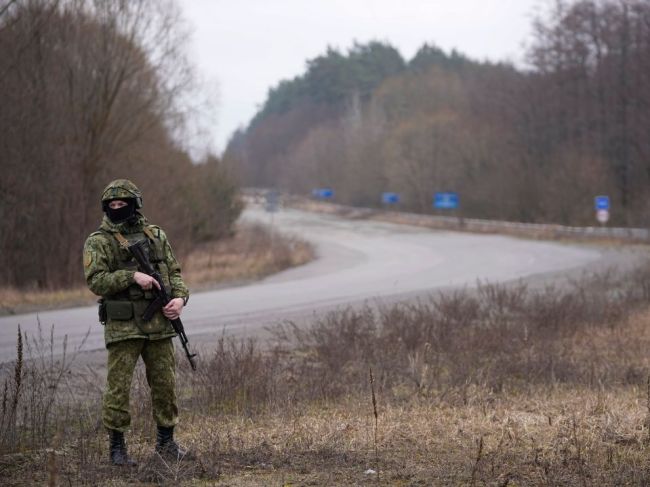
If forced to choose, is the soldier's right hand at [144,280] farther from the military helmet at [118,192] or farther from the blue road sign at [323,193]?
the blue road sign at [323,193]

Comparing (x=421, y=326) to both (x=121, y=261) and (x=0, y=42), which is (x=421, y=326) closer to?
(x=121, y=261)

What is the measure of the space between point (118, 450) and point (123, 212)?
5.33 ft

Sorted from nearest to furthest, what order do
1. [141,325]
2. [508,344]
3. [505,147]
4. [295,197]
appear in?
1. [141,325]
2. [508,344]
3. [505,147]
4. [295,197]

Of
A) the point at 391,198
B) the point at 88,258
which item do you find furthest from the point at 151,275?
the point at 391,198

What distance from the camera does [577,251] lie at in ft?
105

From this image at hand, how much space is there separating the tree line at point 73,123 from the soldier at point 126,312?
43.2 feet

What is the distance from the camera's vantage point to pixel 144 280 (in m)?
5.30

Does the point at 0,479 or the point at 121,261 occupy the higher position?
the point at 121,261

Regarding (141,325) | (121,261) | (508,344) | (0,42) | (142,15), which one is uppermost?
(142,15)

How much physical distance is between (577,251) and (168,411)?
28620mm

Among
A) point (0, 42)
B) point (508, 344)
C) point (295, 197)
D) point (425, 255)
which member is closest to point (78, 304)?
point (0, 42)

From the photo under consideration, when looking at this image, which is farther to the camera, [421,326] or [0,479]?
[421,326]

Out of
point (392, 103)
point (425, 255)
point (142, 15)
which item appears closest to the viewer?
point (142, 15)

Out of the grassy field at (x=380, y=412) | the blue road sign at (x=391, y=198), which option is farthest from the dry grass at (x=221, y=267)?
the blue road sign at (x=391, y=198)
